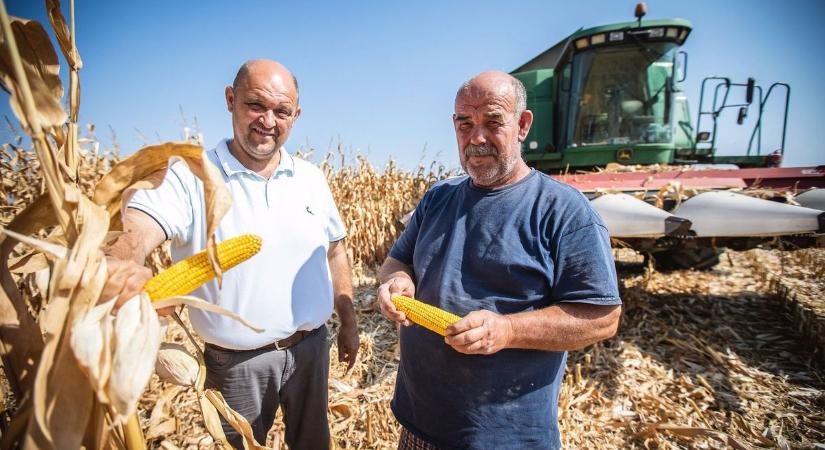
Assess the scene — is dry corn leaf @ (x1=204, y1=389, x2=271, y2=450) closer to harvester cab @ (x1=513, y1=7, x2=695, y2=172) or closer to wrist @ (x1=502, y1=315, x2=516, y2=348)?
wrist @ (x1=502, y1=315, x2=516, y2=348)

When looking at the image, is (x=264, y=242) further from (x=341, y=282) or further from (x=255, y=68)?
(x=255, y=68)

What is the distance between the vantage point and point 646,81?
5.57 meters

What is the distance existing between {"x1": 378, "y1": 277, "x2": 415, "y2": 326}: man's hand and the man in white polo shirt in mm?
537

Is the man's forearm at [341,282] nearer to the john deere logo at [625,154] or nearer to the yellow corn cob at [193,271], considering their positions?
the yellow corn cob at [193,271]

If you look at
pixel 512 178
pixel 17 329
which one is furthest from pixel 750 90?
pixel 17 329

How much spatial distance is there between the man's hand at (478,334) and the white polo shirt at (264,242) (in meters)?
0.98

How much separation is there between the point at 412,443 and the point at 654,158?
5742 millimetres

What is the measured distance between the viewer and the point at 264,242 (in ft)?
6.01

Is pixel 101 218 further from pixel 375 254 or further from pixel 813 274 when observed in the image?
pixel 813 274

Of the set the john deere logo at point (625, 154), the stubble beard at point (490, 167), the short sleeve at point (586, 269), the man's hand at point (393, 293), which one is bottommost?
the man's hand at point (393, 293)

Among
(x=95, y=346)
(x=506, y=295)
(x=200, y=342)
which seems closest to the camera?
(x=95, y=346)

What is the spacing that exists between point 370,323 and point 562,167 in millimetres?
4118

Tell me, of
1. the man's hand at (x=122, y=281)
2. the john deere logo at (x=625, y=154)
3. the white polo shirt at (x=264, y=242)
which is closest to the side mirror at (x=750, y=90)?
the john deere logo at (x=625, y=154)

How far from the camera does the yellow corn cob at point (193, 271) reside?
1047 millimetres
